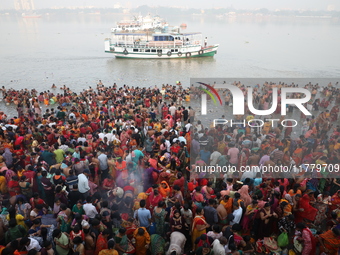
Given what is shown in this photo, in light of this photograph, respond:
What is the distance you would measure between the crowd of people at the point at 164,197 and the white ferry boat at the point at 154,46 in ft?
90.2

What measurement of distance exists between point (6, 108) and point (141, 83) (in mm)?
11428

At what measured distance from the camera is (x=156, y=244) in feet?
15.0

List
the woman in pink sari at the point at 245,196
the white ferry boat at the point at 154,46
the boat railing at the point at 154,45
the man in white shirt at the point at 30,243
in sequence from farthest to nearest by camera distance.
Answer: the white ferry boat at the point at 154,46
the boat railing at the point at 154,45
the woman in pink sari at the point at 245,196
the man in white shirt at the point at 30,243

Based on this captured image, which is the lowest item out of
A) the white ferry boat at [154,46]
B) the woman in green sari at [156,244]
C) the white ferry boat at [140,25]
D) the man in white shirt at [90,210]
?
the woman in green sari at [156,244]

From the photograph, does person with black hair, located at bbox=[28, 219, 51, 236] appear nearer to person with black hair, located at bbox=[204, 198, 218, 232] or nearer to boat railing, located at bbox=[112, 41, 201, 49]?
person with black hair, located at bbox=[204, 198, 218, 232]

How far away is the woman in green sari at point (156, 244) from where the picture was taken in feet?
15.0

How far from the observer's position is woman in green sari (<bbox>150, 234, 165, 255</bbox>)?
456 centimetres

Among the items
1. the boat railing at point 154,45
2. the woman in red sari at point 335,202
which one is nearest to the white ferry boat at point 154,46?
the boat railing at point 154,45

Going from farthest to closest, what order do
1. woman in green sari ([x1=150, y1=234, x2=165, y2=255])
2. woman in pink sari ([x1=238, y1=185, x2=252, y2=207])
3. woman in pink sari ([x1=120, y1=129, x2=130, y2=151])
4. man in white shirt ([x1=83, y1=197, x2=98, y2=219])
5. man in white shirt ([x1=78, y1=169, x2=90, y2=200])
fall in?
woman in pink sari ([x1=120, y1=129, x2=130, y2=151]) < man in white shirt ([x1=78, y1=169, x2=90, y2=200]) < woman in pink sari ([x1=238, y1=185, x2=252, y2=207]) < man in white shirt ([x1=83, y1=197, x2=98, y2=219]) < woman in green sari ([x1=150, y1=234, x2=165, y2=255])

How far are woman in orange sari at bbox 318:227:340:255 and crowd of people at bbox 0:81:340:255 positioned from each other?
2cm

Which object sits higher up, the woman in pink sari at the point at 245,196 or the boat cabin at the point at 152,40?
the boat cabin at the point at 152,40

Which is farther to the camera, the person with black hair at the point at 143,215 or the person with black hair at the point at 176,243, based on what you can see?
the person with black hair at the point at 143,215

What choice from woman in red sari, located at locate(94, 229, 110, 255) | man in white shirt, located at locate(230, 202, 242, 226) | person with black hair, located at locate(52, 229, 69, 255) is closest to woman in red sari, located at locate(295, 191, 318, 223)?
man in white shirt, located at locate(230, 202, 242, 226)

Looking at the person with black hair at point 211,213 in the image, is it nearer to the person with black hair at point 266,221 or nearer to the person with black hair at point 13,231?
the person with black hair at point 266,221
